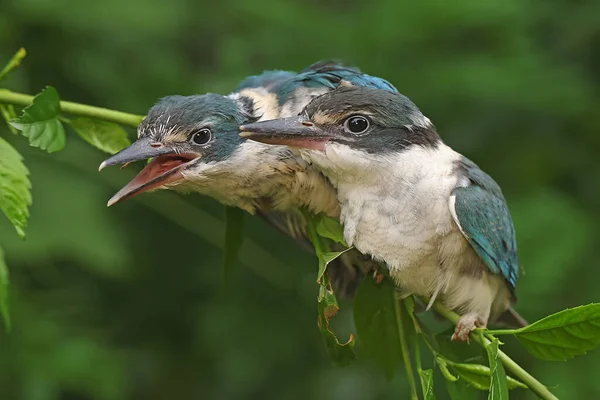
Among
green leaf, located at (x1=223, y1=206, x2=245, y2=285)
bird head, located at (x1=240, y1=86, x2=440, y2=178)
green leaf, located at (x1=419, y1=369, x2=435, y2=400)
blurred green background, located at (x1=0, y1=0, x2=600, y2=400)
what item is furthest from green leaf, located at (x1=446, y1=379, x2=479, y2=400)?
blurred green background, located at (x1=0, y1=0, x2=600, y2=400)

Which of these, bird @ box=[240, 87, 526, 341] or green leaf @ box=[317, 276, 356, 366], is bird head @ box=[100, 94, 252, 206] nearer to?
bird @ box=[240, 87, 526, 341]

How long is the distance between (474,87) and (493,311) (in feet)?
4.74

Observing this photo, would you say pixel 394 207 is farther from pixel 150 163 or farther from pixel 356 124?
pixel 150 163

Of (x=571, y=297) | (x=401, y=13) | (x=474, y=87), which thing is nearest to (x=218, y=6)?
(x=401, y=13)

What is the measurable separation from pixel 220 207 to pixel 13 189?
2355 mm

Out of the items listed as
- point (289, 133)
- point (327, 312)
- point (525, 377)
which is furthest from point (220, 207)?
point (525, 377)

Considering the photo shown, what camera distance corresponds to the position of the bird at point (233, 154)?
229cm

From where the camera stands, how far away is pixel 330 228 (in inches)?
94.4

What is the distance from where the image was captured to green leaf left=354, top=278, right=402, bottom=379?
2.47 m

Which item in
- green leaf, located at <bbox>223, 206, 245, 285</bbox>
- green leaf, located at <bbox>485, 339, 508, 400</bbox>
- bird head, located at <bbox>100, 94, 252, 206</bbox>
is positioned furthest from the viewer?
green leaf, located at <bbox>223, 206, 245, 285</bbox>

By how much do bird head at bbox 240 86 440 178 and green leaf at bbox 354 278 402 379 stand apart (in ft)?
1.35

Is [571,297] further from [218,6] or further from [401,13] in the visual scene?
[218,6]

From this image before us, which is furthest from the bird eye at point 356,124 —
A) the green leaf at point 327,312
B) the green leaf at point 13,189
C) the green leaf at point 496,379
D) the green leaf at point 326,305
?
the green leaf at point 13,189

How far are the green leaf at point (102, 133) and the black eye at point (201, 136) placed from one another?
0.22 m
